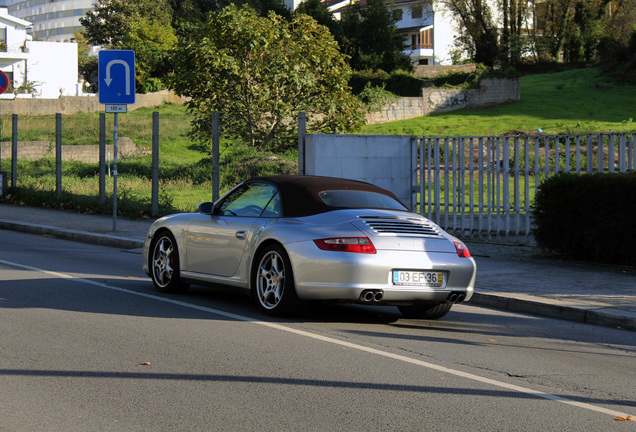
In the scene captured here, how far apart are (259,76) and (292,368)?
1033 inches

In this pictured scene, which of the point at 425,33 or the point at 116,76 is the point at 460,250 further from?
the point at 425,33

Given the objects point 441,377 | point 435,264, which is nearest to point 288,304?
point 435,264

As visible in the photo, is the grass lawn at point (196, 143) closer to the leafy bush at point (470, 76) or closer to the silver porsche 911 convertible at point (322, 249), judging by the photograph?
the leafy bush at point (470, 76)

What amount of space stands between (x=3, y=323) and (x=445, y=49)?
86923 mm

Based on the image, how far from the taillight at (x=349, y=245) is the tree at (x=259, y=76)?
924 inches

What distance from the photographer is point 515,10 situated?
223 ft

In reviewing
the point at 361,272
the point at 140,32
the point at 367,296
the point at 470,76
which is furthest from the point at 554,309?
the point at 140,32

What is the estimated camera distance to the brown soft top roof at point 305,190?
27.9 feet

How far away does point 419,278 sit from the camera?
801cm

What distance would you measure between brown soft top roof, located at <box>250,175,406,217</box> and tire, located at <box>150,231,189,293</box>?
4.66 ft

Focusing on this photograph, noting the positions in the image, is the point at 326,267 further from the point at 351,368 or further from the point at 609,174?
the point at 609,174

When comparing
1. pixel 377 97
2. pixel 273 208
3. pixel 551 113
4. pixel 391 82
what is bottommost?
pixel 273 208

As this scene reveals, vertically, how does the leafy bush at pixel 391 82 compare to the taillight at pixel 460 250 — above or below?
above

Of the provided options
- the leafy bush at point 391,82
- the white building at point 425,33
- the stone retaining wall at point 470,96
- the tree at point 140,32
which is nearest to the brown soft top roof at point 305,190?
the stone retaining wall at point 470,96
